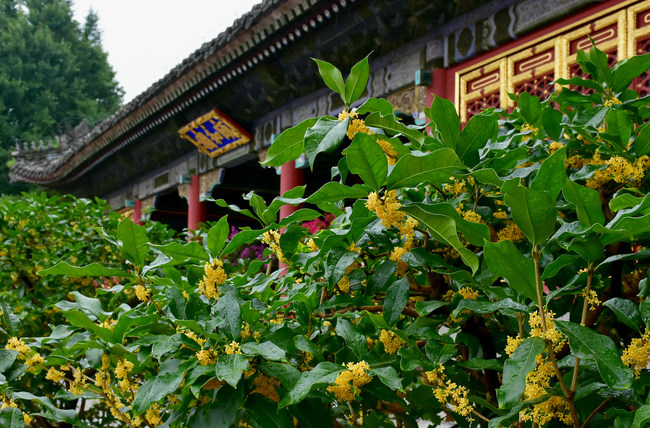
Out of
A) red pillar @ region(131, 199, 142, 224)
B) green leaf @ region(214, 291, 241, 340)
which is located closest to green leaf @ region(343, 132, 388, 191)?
green leaf @ region(214, 291, 241, 340)

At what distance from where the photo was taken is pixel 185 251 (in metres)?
0.73

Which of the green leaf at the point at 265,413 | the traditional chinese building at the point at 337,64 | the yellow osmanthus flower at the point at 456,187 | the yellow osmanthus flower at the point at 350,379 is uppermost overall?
the traditional chinese building at the point at 337,64

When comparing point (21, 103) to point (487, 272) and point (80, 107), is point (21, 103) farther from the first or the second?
point (487, 272)

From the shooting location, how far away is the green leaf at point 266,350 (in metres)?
0.60

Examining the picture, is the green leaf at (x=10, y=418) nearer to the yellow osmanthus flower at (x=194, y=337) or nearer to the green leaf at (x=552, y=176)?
the yellow osmanthus flower at (x=194, y=337)

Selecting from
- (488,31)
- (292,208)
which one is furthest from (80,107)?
(488,31)

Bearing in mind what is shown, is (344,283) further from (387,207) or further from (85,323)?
(85,323)

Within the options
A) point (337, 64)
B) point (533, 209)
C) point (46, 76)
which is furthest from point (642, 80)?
point (46, 76)

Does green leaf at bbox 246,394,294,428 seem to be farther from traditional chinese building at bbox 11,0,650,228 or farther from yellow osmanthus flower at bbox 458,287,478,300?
traditional chinese building at bbox 11,0,650,228

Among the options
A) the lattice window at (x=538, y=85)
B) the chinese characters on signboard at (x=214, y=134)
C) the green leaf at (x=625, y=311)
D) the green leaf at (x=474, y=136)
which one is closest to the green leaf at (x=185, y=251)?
the green leaf at (x=474, y=136)

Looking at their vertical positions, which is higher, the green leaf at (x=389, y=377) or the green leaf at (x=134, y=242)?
the green leaf at (x=134, y=242)

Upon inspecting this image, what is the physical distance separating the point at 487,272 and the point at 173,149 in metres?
6.79

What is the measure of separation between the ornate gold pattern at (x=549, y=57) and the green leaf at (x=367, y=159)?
2.07m

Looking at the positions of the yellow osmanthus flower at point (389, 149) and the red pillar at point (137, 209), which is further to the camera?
the red pillar at point (137, 209)
